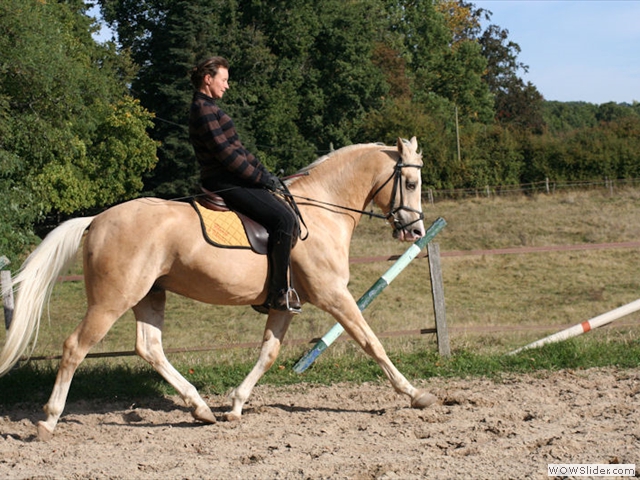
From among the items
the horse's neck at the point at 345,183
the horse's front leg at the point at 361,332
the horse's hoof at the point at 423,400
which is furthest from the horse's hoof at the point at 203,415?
the horse's neck at the point at 345,183

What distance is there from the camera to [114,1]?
184 feet

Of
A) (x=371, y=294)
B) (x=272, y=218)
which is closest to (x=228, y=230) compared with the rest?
(x=272, y=218)

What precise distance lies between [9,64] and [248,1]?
36676mm

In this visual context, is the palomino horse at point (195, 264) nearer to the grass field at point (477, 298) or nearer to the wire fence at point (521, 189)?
the grass field at point (477, 298)

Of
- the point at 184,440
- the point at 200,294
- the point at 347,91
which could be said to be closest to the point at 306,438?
the point at 184,440

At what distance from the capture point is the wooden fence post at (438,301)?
8664 mm

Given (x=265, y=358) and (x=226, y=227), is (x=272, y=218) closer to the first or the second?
(x=226, y=227)

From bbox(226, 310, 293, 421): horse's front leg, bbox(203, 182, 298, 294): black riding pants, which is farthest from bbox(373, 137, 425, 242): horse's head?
bbox(226, 310, 293, 421): horse's front leg

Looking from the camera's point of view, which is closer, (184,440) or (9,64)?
(184,440)

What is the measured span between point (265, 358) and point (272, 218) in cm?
135

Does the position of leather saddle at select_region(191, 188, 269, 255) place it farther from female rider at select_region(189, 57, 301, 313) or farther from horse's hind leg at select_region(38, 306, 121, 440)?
horse's hind leg at select_region(38, 306, 121, 440)

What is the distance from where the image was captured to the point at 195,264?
237 inches

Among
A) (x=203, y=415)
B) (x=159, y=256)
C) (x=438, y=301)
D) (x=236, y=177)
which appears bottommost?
(x=203, y=415)

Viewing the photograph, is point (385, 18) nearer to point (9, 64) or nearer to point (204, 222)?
point (9, 64)
